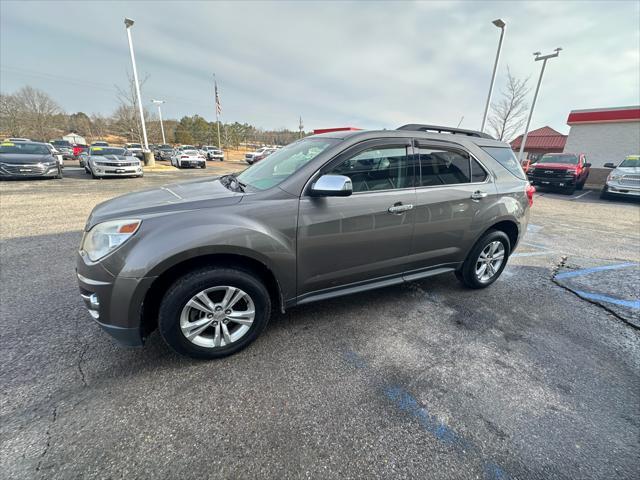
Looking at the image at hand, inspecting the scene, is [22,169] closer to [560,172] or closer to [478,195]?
[478,195]

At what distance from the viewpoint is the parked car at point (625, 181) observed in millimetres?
11773

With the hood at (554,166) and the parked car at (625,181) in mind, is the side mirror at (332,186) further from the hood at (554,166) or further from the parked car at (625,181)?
the parked car at (625,181)

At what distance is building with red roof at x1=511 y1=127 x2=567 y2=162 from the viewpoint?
31.3 meters

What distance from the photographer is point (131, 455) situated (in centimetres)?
158

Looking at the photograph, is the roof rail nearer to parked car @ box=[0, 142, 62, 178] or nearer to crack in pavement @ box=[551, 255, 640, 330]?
crack in pavement @ box=[551, 255, 640, 330]

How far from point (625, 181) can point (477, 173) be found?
14051 millimetres

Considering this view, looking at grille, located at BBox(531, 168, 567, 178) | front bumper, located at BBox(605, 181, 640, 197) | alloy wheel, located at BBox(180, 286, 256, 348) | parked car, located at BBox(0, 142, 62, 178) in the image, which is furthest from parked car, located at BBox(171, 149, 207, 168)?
front bumper, located at BBox(605, 181, 640, 197)

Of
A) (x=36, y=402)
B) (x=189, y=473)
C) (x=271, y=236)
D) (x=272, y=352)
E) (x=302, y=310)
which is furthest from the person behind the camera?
(x=302, y=310)

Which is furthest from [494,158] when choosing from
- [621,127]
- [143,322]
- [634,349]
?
[621,127]

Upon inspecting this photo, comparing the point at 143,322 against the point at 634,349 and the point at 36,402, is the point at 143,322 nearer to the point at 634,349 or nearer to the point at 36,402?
the point at 36,402

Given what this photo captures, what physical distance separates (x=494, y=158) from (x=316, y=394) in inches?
132

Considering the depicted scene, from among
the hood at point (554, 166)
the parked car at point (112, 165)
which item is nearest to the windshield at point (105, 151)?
the parked car at point (112, 165)

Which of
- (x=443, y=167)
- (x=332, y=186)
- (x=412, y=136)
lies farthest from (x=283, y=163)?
(x=443, y=167)

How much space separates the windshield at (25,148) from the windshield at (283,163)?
12.7 metres
